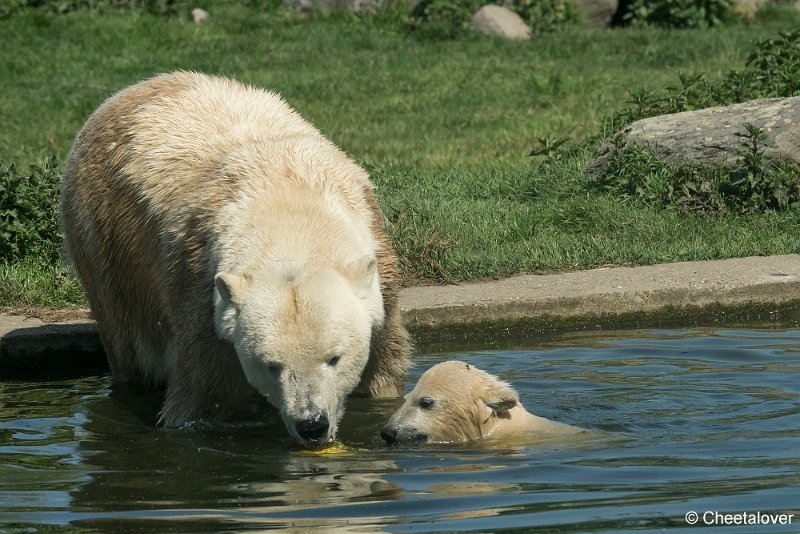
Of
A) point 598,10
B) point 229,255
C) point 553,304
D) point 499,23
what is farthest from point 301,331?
point 598,10

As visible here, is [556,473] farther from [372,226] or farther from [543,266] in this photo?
[543,266]

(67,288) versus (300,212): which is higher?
(300,212)

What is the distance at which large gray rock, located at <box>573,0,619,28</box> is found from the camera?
1652 centimetres

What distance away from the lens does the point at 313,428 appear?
14.7 feet

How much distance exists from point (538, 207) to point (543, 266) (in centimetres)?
115

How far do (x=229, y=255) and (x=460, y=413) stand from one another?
1.14 meters

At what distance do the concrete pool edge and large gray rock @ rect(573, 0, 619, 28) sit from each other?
31.7 ft

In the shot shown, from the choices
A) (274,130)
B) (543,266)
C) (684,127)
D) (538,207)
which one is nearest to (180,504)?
(274,130)

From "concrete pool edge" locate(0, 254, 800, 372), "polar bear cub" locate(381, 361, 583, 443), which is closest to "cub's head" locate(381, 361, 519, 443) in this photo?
"polar bear cub" locate(381, 361, 583, 443)

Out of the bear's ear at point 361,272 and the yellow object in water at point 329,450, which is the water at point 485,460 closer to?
the yellow object in water at point 329,450

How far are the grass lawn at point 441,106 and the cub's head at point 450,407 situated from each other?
2373 millimetres

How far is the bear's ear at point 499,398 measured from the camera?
17.5 ft

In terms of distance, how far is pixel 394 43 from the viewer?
608 inches

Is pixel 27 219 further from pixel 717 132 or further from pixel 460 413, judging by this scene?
pixel 717 132
